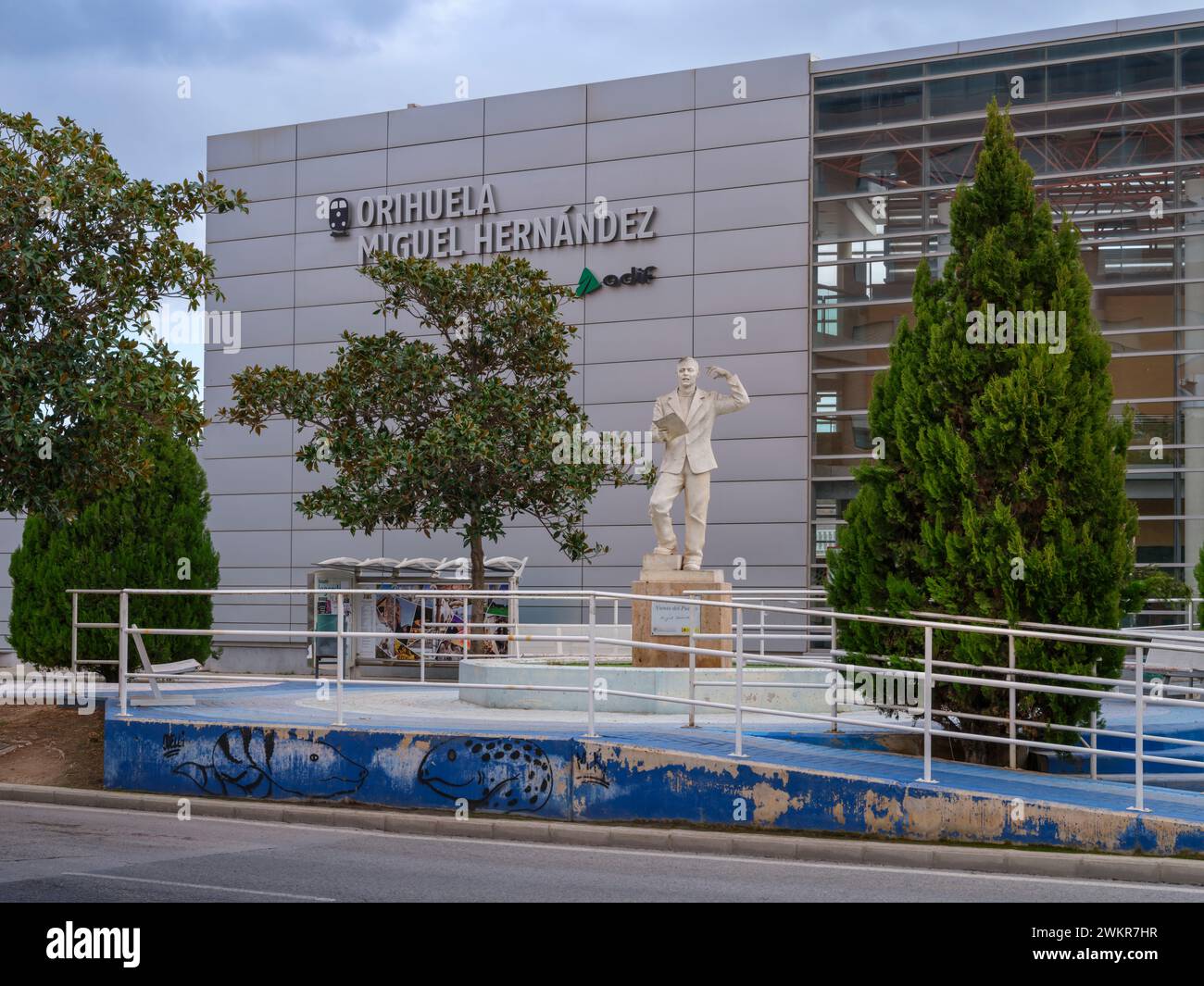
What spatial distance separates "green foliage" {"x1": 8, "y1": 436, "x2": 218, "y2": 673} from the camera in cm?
1995

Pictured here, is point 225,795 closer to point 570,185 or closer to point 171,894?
point 171,894

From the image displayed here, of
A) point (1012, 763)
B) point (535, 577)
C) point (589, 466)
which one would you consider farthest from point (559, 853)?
point (535, 577)

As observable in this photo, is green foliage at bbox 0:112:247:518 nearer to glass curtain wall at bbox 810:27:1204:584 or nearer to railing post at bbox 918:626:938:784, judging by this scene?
railing post at bbox 918:626:938:784

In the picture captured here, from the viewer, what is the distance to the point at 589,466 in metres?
24.8

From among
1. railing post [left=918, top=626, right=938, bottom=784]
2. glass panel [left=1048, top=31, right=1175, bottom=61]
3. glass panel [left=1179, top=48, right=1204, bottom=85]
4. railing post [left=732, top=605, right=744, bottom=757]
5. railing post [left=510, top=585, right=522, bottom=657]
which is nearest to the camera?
railing post [left=918, top=626, right=938, bottom=784]

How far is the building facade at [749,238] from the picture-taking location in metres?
28.8

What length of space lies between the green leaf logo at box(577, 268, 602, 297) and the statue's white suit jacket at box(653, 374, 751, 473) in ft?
45.8

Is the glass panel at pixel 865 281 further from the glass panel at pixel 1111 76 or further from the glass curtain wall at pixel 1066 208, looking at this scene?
the glass panel at pixel 1111 76

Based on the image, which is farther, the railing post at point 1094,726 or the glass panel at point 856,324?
the glass panel at point 856,324

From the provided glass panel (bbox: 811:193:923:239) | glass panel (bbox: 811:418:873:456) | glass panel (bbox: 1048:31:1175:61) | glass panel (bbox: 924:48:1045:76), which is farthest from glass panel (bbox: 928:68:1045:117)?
glass panel (bbox: 811:418:873:456)

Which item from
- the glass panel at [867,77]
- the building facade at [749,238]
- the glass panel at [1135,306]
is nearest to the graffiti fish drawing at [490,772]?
the building facade at [749,238]

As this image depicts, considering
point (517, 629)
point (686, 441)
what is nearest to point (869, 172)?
point (517, 629)

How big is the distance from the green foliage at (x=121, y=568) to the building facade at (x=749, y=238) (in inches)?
528

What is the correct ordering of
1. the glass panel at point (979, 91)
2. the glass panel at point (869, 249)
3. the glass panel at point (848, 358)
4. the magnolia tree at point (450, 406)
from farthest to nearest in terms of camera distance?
the glass panel at point (848, 358) → the glass panel at point (869, 249) → the glass panel at point (979, 91) → the magnolia tree at point (450, 406)
